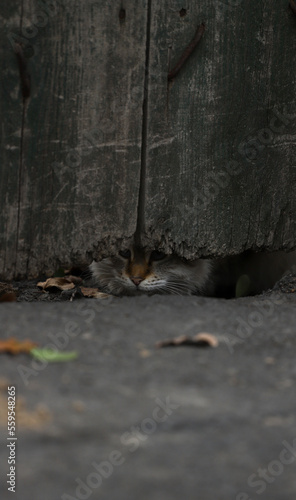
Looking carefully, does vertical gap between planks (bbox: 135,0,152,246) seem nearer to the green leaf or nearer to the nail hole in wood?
the nail hole in wood

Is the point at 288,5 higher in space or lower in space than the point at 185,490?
higher

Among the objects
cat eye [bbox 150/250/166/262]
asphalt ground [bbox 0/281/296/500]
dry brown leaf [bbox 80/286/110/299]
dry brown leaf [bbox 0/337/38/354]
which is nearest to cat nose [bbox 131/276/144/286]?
cat eye [bbox 150/250/166/262]

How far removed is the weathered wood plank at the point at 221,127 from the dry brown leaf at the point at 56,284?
1.26m

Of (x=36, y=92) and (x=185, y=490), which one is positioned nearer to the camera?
(x=185, y=490)

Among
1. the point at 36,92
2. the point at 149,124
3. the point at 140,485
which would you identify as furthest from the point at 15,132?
the point at 140,485

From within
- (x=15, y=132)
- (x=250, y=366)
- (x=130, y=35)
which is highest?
(x=130, y=35)

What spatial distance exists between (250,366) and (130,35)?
190 centimetres

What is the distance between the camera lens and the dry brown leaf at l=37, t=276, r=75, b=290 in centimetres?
486

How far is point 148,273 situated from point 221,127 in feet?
3.78

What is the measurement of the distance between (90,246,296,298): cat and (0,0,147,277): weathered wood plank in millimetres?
682

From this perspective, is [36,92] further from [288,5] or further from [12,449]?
[12,449]

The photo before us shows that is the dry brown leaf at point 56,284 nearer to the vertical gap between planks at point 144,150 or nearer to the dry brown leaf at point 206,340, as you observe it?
the vertical gap between planks at point 144,150

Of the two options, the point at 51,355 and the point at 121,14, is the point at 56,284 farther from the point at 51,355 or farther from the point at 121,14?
the point at 51,355

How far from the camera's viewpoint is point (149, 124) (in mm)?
3650
